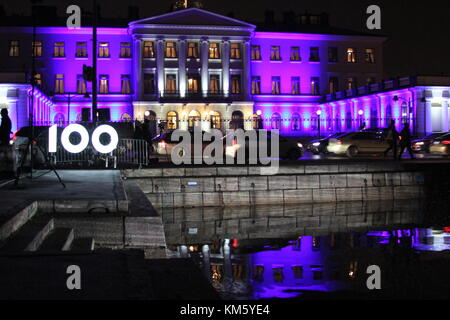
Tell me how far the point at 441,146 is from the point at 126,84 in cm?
4220

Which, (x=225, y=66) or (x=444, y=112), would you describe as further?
(x=225, y=66)

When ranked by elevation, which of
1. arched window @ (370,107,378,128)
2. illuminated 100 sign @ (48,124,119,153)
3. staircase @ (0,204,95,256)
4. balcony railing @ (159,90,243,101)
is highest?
balcony railing @ (159,90,243,101)

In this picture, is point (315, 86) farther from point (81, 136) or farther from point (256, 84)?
point (81, 136)

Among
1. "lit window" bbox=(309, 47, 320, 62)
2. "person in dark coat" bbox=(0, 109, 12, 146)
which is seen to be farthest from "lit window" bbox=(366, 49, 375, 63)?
"person in dark coat" bbox=(0, 109, 12, 146)

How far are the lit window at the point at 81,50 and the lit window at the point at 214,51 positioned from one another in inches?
545

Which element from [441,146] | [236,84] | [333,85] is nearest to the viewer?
[441,146]

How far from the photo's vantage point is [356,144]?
31938mm

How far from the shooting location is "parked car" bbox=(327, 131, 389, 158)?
31859mm

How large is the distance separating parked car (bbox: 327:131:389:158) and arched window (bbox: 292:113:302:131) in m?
31.4

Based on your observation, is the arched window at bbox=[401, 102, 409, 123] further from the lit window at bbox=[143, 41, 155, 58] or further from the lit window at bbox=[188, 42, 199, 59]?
the lit window at bbox=[143, 41, 155, 58]

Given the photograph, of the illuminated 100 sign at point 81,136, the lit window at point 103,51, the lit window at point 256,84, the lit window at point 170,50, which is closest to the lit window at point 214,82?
the lit window at point 170,50

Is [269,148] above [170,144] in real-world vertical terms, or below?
below

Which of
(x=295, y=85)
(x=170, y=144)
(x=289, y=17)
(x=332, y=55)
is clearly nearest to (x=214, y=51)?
(x=295, y=85)
